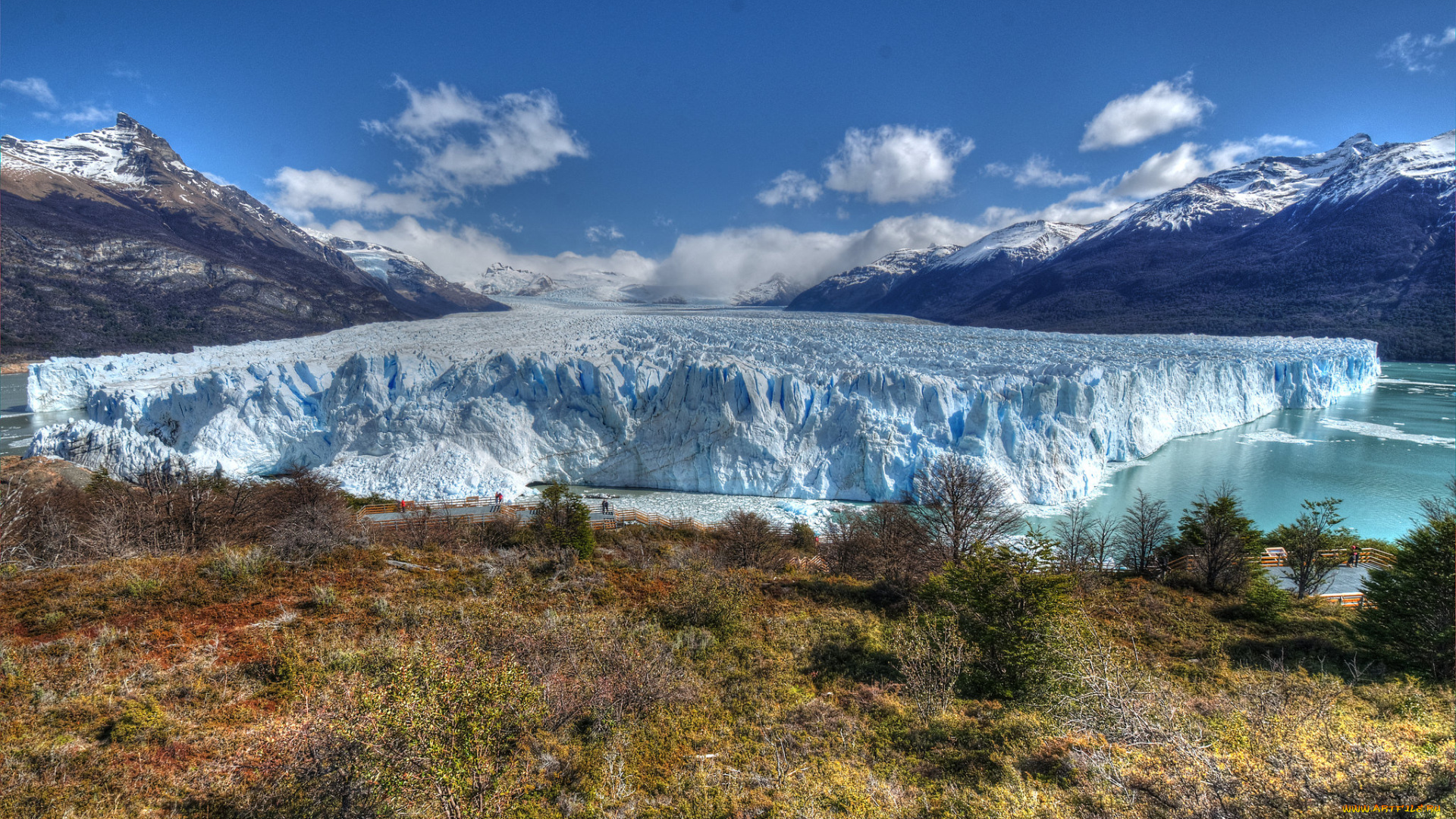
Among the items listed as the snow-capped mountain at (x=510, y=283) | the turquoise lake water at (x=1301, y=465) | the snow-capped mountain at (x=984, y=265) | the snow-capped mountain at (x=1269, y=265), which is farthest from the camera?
the snow-capped mountain at (x=510, y=283)

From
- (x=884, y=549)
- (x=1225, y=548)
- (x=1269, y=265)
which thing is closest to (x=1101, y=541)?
(x=1225, y=548)

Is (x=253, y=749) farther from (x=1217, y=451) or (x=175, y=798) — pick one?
(x=1217, y=451)

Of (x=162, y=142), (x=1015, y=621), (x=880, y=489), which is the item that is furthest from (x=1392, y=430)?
(x=162, y=142)

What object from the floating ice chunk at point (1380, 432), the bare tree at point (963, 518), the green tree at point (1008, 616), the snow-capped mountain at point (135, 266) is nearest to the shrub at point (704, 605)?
the green tree at point (1008, 616)

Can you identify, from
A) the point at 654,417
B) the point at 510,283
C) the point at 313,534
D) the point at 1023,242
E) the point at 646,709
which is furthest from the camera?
the point at 510,283

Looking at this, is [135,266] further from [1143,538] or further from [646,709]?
[1143,538]

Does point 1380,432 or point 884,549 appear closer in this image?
point 884,549

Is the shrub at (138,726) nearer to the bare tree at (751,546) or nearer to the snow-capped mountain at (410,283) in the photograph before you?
the bare tree at (751,546)
